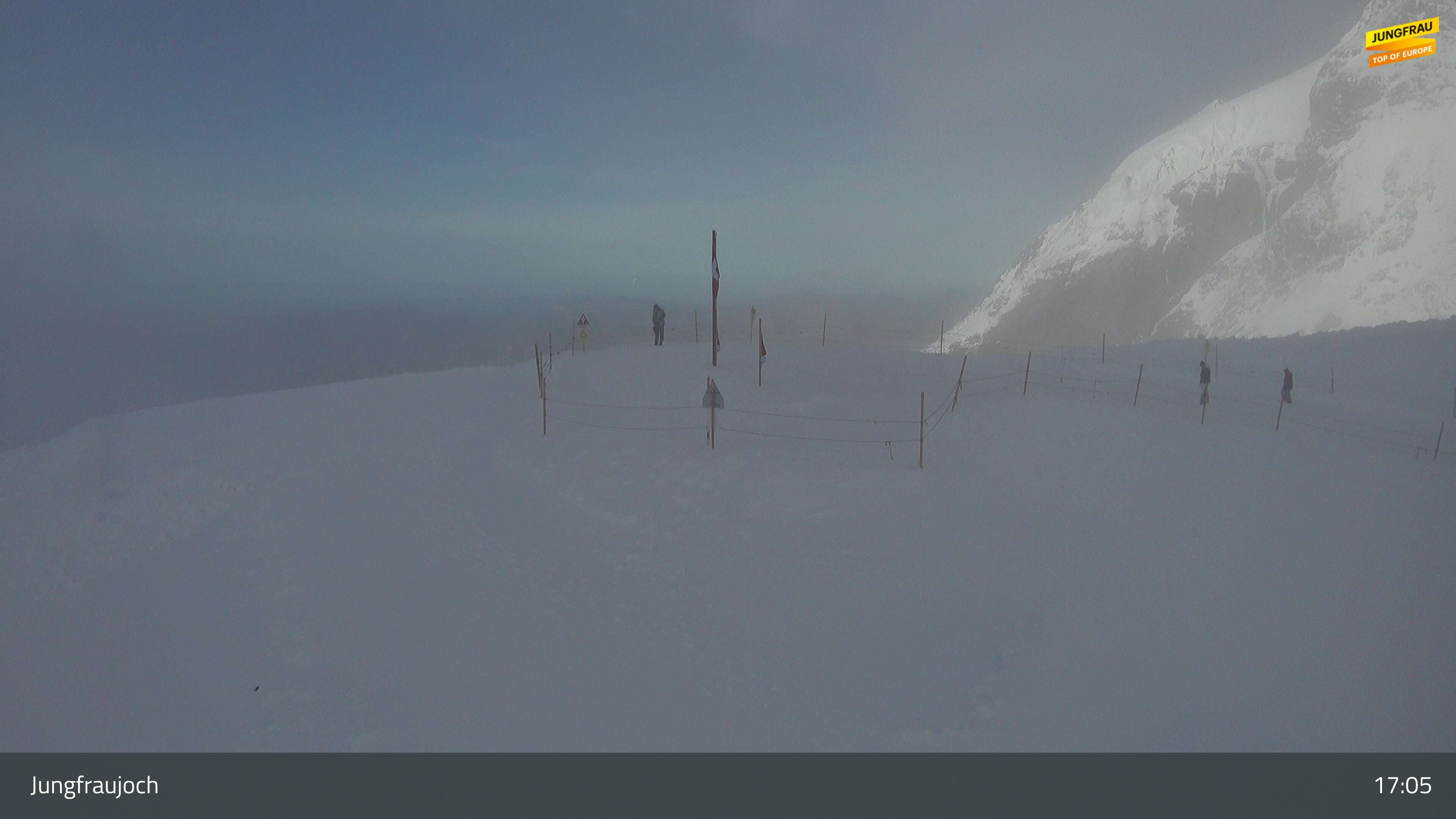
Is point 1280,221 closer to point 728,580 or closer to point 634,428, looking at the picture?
point 634,428

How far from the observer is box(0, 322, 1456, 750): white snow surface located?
317 inches

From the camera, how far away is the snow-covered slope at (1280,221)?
70.0 meters

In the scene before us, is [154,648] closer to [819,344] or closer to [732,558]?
[732,558]

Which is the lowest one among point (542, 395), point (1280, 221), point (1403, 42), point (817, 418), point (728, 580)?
point (728, 580)

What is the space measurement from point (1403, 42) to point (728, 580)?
7611 centimetres

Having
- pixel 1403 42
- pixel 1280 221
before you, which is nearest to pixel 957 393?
pixel 1403 42

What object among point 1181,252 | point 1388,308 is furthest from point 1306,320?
point 1181,252
